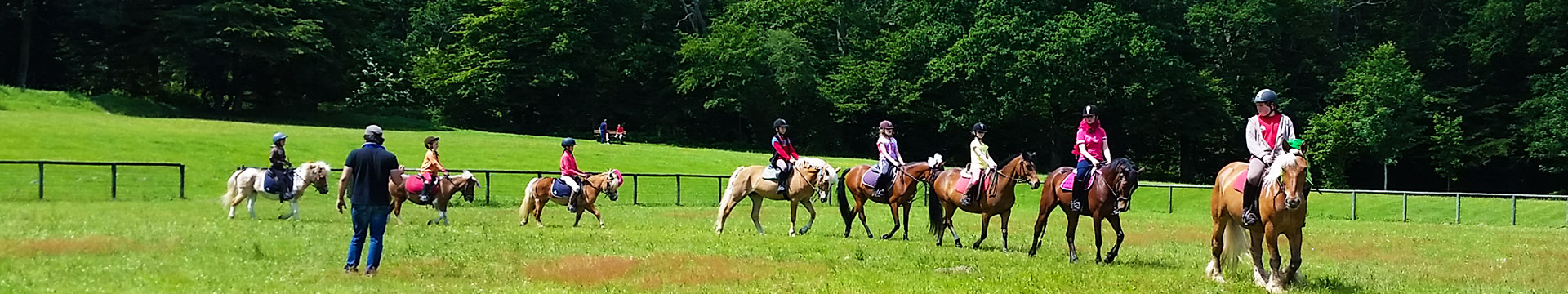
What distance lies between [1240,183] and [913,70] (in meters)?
47.2

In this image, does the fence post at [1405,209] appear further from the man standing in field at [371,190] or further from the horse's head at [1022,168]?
the man standing in field at [371,190]

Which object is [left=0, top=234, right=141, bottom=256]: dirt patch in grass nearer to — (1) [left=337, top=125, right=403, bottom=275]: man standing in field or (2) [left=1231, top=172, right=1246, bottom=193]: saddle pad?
(1) [left=337, top=125, right=403, bottom=275]: man standing in field

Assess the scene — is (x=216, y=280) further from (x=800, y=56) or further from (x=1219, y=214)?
(x=800, y=56)

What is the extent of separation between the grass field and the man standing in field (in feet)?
1.21

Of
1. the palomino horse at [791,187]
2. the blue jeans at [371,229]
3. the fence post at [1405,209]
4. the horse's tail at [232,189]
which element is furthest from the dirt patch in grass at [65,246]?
the fence post at [1405,209]

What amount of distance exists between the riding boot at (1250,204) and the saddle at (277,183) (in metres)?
15.9

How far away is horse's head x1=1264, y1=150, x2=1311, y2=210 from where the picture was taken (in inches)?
436

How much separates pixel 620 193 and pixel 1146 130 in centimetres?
2959

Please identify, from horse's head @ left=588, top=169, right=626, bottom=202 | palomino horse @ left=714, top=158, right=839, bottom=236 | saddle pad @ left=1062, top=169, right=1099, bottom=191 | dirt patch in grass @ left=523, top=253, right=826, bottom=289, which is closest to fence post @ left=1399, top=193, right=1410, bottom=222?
palomino horse @ left=714, top=158, right=839, bottom=236

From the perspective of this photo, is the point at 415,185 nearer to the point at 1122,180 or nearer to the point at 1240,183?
the point at 1122,180

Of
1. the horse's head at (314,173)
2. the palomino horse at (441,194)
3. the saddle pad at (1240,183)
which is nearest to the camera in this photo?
the saddle pad at (1240,183)

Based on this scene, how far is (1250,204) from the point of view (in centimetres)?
1195

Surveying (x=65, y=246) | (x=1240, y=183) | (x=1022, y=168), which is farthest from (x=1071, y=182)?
(x=65, y=246)

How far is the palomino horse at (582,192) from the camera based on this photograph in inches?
828
